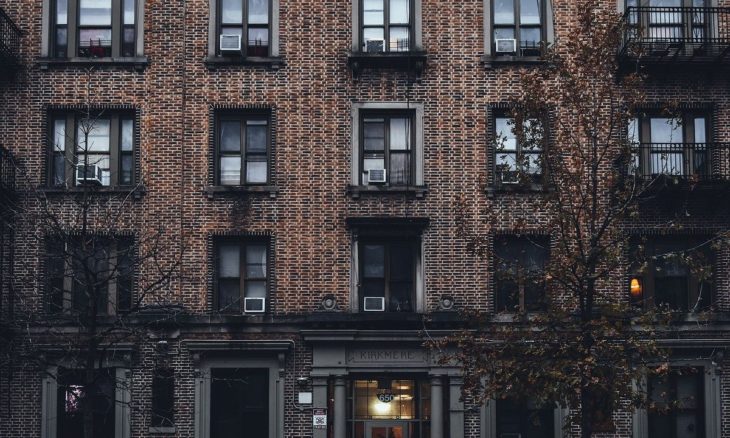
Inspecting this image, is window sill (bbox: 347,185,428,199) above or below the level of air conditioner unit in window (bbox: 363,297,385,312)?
above

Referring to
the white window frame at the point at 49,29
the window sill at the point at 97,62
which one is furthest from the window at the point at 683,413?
the white window frame at the point at 49,29

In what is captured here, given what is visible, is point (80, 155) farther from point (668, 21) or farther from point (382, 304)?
point (668, 21)

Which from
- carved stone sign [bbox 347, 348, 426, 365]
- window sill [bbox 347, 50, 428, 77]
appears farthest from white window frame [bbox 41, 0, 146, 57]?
carved stone sign [bbox 347, 348, 426, 365]

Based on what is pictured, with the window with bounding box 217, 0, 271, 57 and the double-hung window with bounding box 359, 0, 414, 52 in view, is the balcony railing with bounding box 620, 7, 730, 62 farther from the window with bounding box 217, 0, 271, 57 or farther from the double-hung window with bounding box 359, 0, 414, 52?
the window with bounding box 217, 0, 271, 57

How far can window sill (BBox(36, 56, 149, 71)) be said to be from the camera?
26.9m

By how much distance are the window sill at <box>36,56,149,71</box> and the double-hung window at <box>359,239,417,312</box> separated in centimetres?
695

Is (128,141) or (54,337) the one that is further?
(128,141)

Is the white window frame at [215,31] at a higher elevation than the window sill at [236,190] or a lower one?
higher

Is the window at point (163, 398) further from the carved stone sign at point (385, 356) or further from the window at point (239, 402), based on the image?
the carved stone sign at point (385, 356)

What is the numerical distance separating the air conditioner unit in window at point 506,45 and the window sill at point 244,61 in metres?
5.33

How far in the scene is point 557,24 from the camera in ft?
89.1

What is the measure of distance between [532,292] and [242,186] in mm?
7428

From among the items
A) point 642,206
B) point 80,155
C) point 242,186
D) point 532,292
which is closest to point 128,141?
point 80,155

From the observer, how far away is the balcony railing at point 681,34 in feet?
85.6
